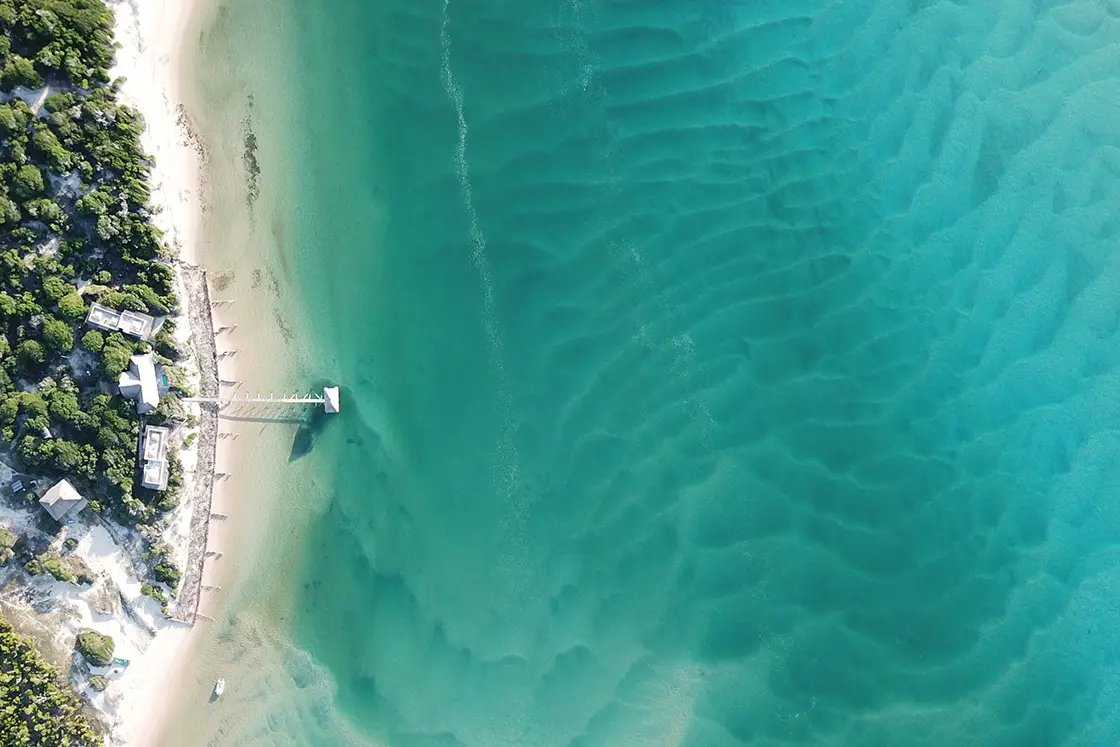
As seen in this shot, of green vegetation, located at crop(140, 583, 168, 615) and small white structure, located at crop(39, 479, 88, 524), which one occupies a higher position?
small white structure, located at crop(39, 479, 88, 524)

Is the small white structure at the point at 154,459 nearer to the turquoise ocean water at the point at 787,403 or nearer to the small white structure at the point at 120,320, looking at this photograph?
the small white structure at the point at 120,320

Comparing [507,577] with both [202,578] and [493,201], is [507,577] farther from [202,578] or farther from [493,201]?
[493,201]

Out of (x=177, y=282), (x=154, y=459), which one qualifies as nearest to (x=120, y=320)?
(x=177, y=282)

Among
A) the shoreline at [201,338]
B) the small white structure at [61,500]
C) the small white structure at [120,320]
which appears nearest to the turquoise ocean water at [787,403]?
the shoreline at [201,338]

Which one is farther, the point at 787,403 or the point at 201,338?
the point at 201,338

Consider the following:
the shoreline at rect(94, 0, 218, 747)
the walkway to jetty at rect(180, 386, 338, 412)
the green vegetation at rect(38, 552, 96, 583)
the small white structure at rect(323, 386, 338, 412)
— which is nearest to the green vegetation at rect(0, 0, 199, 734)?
the green vegetation at rect(38, 552, 96, 583)

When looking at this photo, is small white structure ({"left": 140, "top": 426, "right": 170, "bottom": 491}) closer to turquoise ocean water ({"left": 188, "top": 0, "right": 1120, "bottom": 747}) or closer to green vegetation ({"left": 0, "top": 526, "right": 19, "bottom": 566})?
green vegetation ({"left": 0, "top": 526, "right": 19, "bottom": 566})

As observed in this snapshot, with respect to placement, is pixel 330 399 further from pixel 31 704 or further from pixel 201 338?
pixel 31 704
